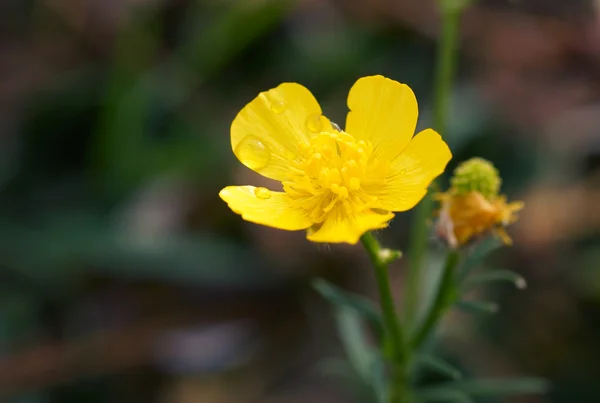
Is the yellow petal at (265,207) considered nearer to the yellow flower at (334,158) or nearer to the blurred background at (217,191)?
the yellow flower at (334,158)

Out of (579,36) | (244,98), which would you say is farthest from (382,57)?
(579,36)

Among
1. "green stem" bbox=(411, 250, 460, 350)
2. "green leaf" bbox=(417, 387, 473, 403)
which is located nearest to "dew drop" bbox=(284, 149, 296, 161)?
"green stem" bbox=(411, 250, 460, 350)

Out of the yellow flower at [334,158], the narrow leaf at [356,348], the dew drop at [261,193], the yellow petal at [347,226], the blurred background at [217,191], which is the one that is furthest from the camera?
the blurred background at [217,191]

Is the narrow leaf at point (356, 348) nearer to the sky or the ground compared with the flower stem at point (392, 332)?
nearer to the sky

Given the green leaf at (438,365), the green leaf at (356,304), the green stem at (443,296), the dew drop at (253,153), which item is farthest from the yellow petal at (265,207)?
the green leaf at (438,365)

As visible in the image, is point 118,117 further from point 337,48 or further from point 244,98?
point 337,48

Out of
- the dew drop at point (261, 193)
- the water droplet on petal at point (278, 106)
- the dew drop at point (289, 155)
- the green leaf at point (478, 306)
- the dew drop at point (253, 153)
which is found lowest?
the green leaf at point (478, 306)
